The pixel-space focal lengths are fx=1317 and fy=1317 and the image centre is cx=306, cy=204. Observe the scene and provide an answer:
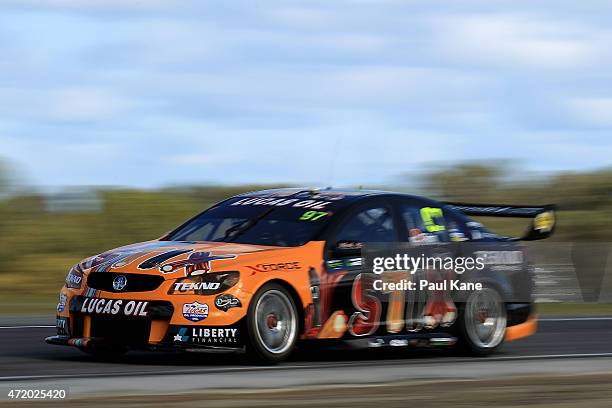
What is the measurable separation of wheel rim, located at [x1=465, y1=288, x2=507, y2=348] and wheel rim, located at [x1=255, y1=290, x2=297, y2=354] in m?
2.09

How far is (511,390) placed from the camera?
349 inches

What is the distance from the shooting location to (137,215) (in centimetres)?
2530

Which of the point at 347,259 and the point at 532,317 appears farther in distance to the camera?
the point at 532,317

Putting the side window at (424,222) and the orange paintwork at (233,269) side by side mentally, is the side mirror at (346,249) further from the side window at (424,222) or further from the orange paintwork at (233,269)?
the side window at (424,222)

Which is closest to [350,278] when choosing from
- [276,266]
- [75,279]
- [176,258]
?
[276,266]

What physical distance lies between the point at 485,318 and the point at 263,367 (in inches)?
108

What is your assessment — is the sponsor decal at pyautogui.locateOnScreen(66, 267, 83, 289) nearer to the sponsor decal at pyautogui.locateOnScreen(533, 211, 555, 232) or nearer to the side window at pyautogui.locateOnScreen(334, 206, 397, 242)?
the side window at pyautogui.locateOnScreen(334, 206, 397, 242)

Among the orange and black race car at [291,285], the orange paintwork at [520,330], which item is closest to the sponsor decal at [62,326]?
the orange and black race car at [291,285]

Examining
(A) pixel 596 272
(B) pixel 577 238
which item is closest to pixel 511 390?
(A) pixel 596 272

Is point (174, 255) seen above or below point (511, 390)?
above

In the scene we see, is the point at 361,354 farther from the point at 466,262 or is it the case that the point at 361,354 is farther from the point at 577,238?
the point at 577,238

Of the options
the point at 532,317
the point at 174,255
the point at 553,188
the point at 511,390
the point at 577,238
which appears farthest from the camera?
the point at 553,188

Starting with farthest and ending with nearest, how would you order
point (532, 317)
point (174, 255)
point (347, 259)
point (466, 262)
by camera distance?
point (532, 317), point (466, 262), point (347, 259), point (174, 255)

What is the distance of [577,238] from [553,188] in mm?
2071
